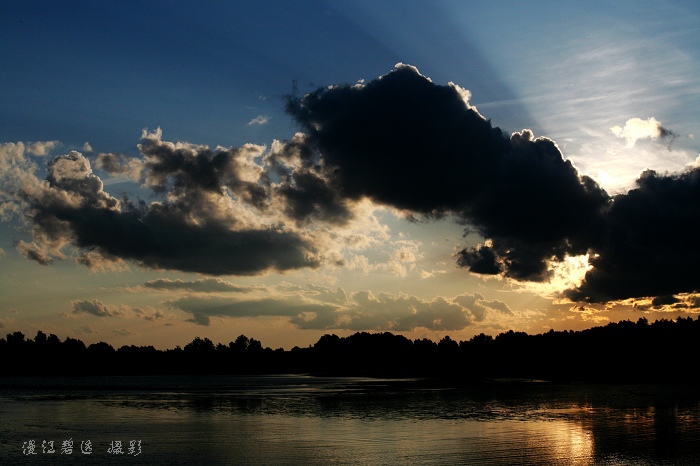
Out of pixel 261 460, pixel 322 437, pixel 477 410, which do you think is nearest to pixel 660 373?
pixel 477 410

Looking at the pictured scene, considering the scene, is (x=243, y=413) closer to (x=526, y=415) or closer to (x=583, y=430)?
(x=526, y=415)

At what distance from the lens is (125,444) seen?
135 ft

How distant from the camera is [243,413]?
65.2 metres

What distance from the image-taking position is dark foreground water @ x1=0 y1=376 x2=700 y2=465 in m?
36.2

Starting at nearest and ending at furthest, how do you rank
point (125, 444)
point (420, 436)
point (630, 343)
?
point (125, 444) → point (420, 436) → point (630, 343)

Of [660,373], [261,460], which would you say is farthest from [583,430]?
[660,373]

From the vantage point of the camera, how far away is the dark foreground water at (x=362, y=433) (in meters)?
36.2

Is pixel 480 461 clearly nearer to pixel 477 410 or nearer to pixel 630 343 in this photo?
pixel 477 410

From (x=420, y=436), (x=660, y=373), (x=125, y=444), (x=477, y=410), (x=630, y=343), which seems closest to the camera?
(x=125, y=444)

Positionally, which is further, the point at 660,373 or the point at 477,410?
the point at 660,373

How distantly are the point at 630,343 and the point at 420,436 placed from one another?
565ft

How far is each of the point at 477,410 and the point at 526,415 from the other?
6469mm

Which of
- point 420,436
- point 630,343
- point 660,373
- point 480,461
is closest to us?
point 480,461

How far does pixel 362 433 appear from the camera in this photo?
153ft
